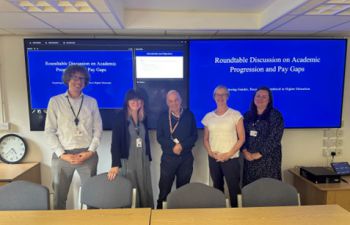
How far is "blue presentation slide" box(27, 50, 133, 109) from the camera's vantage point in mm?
3146

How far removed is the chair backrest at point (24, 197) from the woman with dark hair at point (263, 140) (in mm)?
2061

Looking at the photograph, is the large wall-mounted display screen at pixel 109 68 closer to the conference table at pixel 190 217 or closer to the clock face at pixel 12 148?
the clock face at pixel 12 148

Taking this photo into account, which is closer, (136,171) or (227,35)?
(136,171)

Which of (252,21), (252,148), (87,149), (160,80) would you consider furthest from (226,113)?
(87,149)

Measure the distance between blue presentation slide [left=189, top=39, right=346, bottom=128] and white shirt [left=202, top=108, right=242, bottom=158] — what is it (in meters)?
0.37

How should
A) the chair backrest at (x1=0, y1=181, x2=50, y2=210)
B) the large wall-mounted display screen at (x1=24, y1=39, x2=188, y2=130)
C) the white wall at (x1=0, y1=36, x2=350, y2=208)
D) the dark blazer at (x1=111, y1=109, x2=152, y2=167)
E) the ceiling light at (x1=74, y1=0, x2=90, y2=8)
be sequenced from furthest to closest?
the white wall at (x1=0, y1=36, x2=350, y2=208) → the large wall-mounted display screen at (x1=24, y1=39, x2=188, y2=130) → the dark blazer at (x1=111, y1=109, x2=152, y2=167) → the ceiling light at (x1=74, y1=0, x2=90, y2=8) → the chair backrest at (x1=0, y1=181, x2=50, y2=210)

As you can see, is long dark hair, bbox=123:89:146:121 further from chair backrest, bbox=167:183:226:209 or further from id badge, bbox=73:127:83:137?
chair backrest, bbox=167:183:226:209

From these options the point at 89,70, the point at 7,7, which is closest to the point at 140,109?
the point at 89,70

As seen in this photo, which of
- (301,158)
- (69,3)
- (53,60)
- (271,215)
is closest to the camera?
(271,215)

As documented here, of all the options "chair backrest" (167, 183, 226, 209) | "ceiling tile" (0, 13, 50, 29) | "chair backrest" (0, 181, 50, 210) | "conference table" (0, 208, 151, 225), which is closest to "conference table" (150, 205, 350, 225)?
"conference table" (0, 208, 151, 225)

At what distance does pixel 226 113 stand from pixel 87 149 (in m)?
1.59

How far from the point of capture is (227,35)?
130 inches

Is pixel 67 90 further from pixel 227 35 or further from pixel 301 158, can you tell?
pixel 301 158

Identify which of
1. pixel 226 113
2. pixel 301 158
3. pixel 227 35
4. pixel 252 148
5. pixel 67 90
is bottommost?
pixel 301 158
